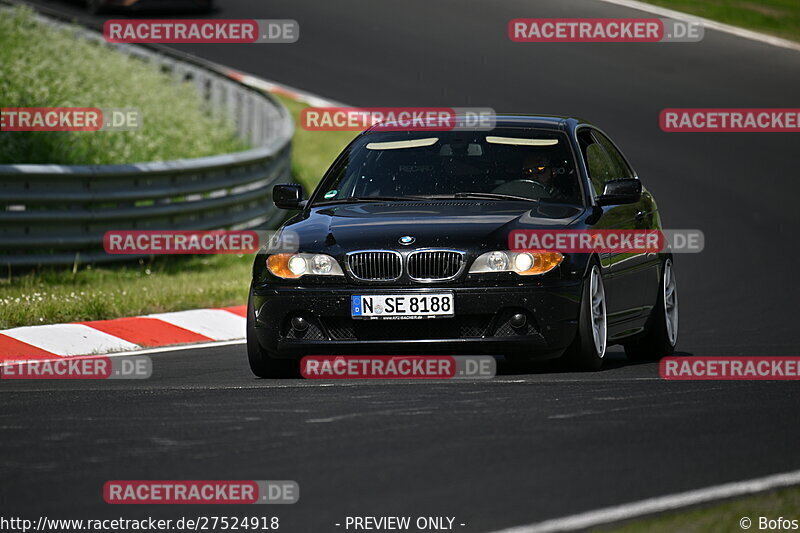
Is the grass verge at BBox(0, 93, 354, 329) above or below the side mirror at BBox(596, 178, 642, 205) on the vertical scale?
below

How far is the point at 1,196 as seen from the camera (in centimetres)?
1329

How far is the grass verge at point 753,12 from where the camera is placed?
27.9 m

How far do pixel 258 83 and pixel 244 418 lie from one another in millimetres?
18676

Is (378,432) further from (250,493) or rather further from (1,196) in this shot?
(1,196)

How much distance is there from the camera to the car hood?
847cm

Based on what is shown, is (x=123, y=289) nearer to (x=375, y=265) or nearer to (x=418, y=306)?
(x=375, y=265)

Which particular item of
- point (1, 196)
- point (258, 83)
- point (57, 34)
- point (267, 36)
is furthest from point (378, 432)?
point (267, 36)

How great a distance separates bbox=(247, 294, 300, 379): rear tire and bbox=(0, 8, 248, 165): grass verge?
8317 mm

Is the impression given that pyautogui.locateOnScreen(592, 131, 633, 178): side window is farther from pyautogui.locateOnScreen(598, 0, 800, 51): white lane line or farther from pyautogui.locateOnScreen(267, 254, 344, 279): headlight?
pyautogui.locateOnScreen(598, 0, 800, 51): white lane line

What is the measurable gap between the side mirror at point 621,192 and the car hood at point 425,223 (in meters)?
0.18

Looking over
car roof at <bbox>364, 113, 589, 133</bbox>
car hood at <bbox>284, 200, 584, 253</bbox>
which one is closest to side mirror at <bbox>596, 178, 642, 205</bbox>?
car hood at <bbox>284, 200, 584, 253</bbox>

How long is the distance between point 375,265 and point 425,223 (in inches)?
16.3

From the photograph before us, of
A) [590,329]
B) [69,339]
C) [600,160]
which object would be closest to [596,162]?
[600,160]

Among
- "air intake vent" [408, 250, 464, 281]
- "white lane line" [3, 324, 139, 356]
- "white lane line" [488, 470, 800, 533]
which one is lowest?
"white lane line" [3, 324, 139, 356]
